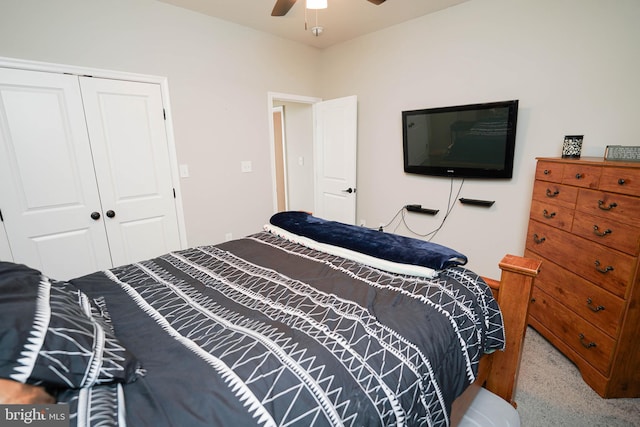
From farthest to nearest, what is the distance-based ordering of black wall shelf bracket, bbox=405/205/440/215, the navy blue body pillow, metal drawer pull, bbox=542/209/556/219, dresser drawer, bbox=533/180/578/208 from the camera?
black wall shelf bracket, bbox=405/205/440/215 → metal drawer pull, bbox=542/209/556/219 → dresser drawer, bbox=533/180/578/208 → the navy blue body pillow

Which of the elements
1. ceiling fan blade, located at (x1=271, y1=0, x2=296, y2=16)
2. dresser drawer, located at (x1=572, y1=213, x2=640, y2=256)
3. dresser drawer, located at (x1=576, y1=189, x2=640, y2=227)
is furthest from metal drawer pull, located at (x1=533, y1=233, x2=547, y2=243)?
ceiling fan blade, located at (x1=271, y1=0, x2=296, y2=16)

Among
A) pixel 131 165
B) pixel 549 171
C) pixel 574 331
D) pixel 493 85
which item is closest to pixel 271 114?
pixel 131 165

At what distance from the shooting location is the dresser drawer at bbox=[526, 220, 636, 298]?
1599 millimetres

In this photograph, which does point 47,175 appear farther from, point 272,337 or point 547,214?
point 547,214

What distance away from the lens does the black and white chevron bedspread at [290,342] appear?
77 centimetres

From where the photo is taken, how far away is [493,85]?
2.69 meters

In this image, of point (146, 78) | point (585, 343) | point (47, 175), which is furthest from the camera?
point (146, 78)

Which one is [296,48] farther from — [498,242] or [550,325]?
[550,325]

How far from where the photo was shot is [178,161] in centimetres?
296

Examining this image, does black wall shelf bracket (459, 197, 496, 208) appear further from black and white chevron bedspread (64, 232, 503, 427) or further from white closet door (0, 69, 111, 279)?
white closet door (0, 69, 111, 279)

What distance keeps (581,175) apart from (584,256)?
1.70 feet

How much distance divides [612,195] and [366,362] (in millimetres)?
1795

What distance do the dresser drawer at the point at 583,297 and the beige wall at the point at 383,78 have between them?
0.69 m

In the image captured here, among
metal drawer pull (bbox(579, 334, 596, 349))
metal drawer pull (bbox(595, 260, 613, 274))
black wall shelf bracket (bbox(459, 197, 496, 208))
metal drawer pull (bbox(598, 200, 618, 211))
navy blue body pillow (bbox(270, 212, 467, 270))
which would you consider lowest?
metal drawer pull (bbox(579, 334, 596, 349))
